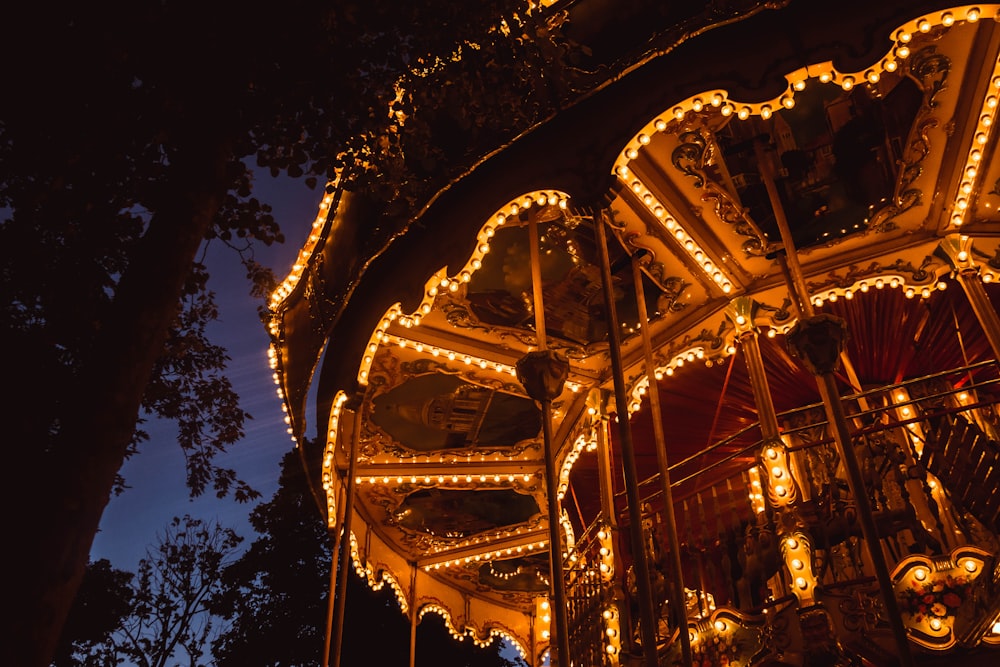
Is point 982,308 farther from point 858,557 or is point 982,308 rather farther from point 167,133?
point 167,133

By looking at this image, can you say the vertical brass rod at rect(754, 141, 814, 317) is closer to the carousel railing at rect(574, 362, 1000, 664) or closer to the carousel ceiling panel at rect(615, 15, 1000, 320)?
the carousel ceiling panel at rect(615, 15, 1000, 320)

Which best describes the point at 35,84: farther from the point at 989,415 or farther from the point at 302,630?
the point at 302,630

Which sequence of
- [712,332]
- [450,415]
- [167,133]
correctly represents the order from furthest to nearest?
[450,415]
[712,332]
[167,133]

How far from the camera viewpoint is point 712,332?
8875mm

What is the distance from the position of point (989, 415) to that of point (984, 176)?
3.45m

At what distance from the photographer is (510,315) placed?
9055 mm

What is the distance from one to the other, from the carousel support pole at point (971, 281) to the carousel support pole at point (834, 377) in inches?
77.8

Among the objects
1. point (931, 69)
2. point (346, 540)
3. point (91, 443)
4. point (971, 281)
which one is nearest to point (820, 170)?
point (931, 69)

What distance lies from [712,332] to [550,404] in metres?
3.64

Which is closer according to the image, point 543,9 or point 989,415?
point 543,9

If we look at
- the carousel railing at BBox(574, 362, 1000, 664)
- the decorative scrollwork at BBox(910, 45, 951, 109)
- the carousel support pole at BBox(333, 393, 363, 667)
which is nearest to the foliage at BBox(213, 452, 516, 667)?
the carousel support pole at BBox(333, 393, 363, 667)

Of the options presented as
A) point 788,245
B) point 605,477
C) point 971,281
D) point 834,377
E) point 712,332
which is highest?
point 712,332

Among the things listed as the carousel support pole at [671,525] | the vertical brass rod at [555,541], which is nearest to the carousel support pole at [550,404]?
the vertical brass rod at [555,541]

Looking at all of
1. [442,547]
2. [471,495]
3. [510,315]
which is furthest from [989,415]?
[442,547]
